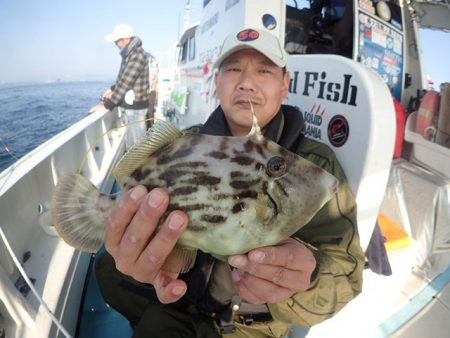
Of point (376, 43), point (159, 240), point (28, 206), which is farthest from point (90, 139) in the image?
point (376, 43)

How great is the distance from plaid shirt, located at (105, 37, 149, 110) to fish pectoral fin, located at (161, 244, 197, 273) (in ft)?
18.0

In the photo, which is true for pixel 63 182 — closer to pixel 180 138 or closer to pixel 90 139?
pixel 180 138

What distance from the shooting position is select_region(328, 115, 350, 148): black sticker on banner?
1.73 m

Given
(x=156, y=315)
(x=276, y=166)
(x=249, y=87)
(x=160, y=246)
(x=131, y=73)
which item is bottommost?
(x=156, y=315)

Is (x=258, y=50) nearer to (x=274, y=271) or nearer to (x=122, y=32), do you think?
(x=274, y=271)

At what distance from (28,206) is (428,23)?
6.46 m

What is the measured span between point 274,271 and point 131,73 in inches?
226

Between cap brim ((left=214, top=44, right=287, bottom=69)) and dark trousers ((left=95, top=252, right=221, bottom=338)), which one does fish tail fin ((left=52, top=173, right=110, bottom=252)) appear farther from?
cap brim ((left=214, top=44, right=287, bottom=69))

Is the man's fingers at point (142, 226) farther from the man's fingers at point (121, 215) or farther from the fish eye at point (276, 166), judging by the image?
the fish eye at point (276, 166)

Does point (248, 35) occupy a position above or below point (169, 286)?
above

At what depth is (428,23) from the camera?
533 centimetres

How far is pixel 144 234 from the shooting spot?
3.49ft

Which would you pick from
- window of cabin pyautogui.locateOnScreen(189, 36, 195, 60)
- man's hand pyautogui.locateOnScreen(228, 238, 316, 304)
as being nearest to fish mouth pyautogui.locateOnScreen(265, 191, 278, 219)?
man's hand pyautogui.locateOnScreen(228, 238, 316, 304)

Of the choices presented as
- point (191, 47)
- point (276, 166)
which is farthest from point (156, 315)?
→ point (191, 47)
